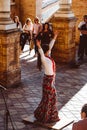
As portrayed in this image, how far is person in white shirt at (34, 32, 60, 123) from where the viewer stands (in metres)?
7.47

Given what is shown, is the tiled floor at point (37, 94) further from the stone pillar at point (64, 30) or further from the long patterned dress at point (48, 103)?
the stone pillar at point (64, 30)

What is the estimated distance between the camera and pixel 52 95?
7.58 meters

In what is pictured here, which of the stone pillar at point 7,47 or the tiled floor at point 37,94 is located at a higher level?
the stone pillar at point 7,47

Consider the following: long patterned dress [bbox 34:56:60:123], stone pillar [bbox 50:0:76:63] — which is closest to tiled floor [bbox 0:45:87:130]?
long patterned dress [bbox 34:56:60:123]

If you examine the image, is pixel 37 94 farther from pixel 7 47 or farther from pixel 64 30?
pixel 64 30

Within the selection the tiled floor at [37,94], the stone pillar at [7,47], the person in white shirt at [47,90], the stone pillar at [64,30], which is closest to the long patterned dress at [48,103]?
the person in white shirt at [47,90]

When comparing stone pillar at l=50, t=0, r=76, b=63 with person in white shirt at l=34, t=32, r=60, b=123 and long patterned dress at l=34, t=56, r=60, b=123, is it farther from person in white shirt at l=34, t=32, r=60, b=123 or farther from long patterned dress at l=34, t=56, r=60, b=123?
long patterned dress at l=34, t=56, r=60, b=123

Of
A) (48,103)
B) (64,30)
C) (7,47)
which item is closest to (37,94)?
(7,47)

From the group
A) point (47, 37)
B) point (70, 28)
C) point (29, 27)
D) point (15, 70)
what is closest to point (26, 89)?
point (15, 70)

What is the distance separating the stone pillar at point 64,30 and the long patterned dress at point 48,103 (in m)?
Answer: 5.71

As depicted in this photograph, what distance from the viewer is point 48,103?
25.0ft

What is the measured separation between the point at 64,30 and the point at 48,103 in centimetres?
596

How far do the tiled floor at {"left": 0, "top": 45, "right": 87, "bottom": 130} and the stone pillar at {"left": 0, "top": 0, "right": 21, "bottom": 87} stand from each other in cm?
33

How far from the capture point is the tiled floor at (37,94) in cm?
834
